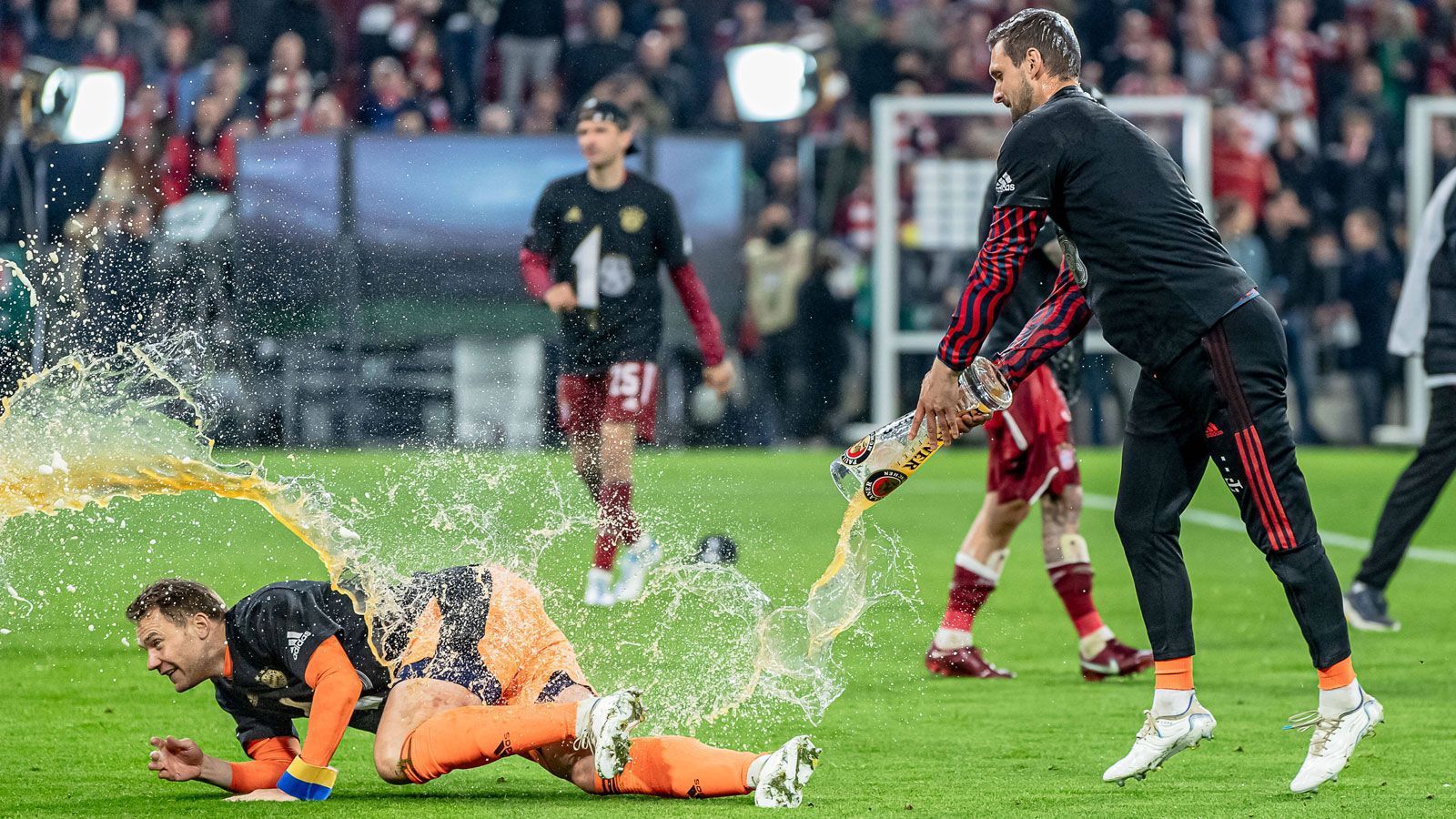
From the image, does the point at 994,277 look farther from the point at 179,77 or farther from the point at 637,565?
the point at 179,77

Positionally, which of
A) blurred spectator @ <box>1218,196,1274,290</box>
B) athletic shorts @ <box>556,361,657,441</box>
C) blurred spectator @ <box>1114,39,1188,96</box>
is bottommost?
athletic shorts @ <box>556,361,657,441</box>

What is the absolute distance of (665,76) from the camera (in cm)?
1902

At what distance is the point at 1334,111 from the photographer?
64.8 ft

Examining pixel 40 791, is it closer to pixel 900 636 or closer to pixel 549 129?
pixel 900 636

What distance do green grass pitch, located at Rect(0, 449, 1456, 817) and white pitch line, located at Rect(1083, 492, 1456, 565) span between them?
0.93 ft

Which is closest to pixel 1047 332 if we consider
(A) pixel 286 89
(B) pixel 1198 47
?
(A) pixel 286 89

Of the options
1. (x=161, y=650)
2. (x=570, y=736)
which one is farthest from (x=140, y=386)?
(x=570, y=736)

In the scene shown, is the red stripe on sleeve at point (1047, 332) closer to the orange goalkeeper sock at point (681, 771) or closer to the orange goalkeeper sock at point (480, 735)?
the orange goalkeeper sock at point (681, 771)

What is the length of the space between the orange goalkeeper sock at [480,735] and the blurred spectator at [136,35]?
1367cm

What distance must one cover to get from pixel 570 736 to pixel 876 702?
216 centimetres

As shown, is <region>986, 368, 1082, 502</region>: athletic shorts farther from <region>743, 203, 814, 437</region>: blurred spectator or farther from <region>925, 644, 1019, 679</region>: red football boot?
<region>743, 203, 814, 437</region>: blurred spectator

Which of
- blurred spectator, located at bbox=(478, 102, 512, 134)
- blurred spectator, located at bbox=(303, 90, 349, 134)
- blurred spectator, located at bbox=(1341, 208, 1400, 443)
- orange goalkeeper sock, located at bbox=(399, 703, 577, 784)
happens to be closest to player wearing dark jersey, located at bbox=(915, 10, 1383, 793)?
orange goalkeeper sock, located at bbox=(399, 703, 577, 784)

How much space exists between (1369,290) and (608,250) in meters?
11.3

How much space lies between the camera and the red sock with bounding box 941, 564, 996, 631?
25.7 feet
